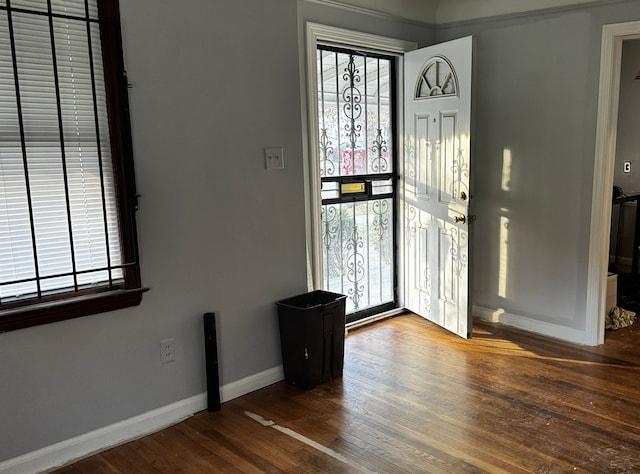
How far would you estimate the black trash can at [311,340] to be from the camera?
3.06m

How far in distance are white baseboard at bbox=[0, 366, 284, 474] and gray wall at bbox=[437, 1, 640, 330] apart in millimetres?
2068

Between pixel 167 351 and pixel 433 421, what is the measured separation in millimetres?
1404

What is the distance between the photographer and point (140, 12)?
250 centimetres

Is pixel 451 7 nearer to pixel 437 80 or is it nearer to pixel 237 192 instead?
pixel 437 80

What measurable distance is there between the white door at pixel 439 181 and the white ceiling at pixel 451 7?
361 millimetres

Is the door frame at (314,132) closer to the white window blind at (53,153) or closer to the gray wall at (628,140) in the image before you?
the white window blind at (53,153)

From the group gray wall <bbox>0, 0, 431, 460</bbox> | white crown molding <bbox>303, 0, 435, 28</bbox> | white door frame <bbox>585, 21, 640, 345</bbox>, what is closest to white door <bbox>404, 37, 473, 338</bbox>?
white crown molding <bbox>303, 0, 435, 28</bbox>

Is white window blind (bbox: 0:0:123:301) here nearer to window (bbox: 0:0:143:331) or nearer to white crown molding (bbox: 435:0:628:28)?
window (bbox: 0:0:143:331)

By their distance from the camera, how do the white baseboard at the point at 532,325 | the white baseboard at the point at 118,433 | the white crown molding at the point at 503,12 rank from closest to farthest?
the white baseboard at the point at 118,433 < the white crown molding at the point at 503,12 < the white baseboard at the point at 532,325

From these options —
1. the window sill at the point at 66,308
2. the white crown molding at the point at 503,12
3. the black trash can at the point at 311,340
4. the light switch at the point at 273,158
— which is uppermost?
the white crown molding at the point at 503,12

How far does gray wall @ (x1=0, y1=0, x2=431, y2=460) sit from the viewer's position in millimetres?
2434

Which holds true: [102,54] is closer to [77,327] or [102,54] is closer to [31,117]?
[31,117]

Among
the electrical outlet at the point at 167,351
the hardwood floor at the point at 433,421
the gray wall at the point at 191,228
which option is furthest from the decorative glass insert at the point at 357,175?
the electrical outlet at the point at 167,351

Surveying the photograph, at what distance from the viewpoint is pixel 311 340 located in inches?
121
